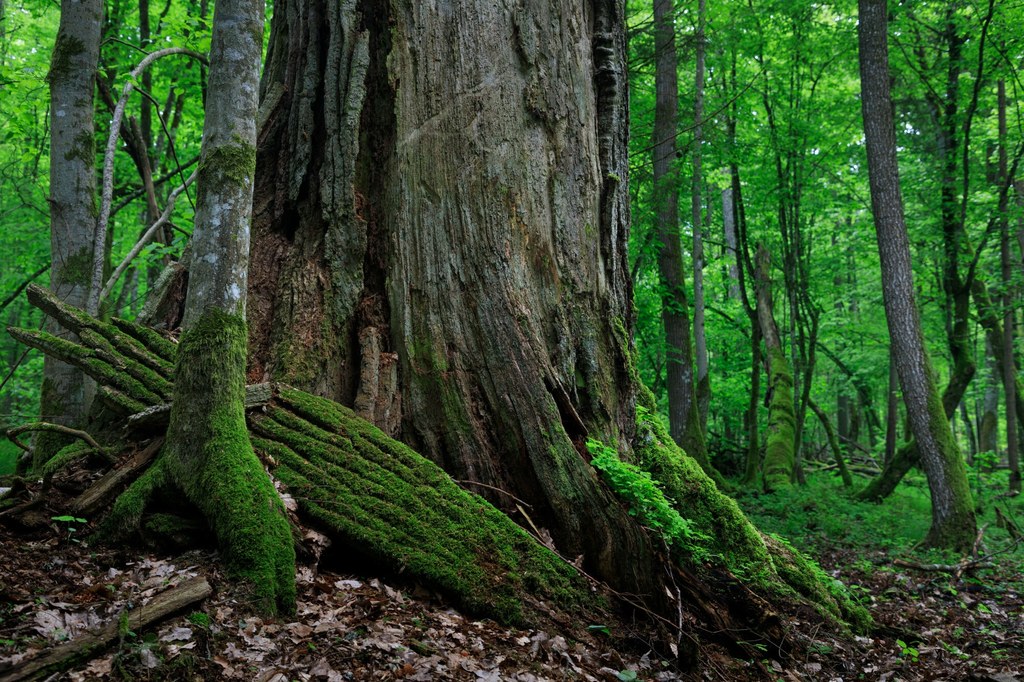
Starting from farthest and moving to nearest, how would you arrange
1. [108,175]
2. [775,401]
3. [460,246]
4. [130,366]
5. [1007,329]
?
[775,401]
[1007,329]
[108,175]
[460,246]
[130,366]

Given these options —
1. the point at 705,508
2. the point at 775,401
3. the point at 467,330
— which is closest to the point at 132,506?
the point at 467,330

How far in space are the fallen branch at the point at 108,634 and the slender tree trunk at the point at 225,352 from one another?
24cm

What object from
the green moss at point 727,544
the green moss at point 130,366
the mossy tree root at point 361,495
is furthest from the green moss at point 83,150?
the green moss at point 727,544

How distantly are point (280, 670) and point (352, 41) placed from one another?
452 cm

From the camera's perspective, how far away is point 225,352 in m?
3.33

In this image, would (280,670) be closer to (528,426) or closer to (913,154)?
(528,426)

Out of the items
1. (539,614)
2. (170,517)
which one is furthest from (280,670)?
(539,614)

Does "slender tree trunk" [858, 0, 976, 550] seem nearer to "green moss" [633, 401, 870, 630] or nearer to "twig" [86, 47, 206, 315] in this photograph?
"green moss" [633, 401, 870, 630]

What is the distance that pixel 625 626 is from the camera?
4.09 metres

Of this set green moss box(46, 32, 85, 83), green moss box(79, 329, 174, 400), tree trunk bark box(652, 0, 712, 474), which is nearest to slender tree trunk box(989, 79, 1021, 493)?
tree trunk bark box(652, 0, 712, 474)

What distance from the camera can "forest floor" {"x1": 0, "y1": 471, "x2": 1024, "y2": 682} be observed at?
8.47ft

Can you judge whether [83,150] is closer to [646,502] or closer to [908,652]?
[646,502]

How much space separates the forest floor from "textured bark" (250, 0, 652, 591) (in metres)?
0.90

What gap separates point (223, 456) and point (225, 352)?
1.82 ft
